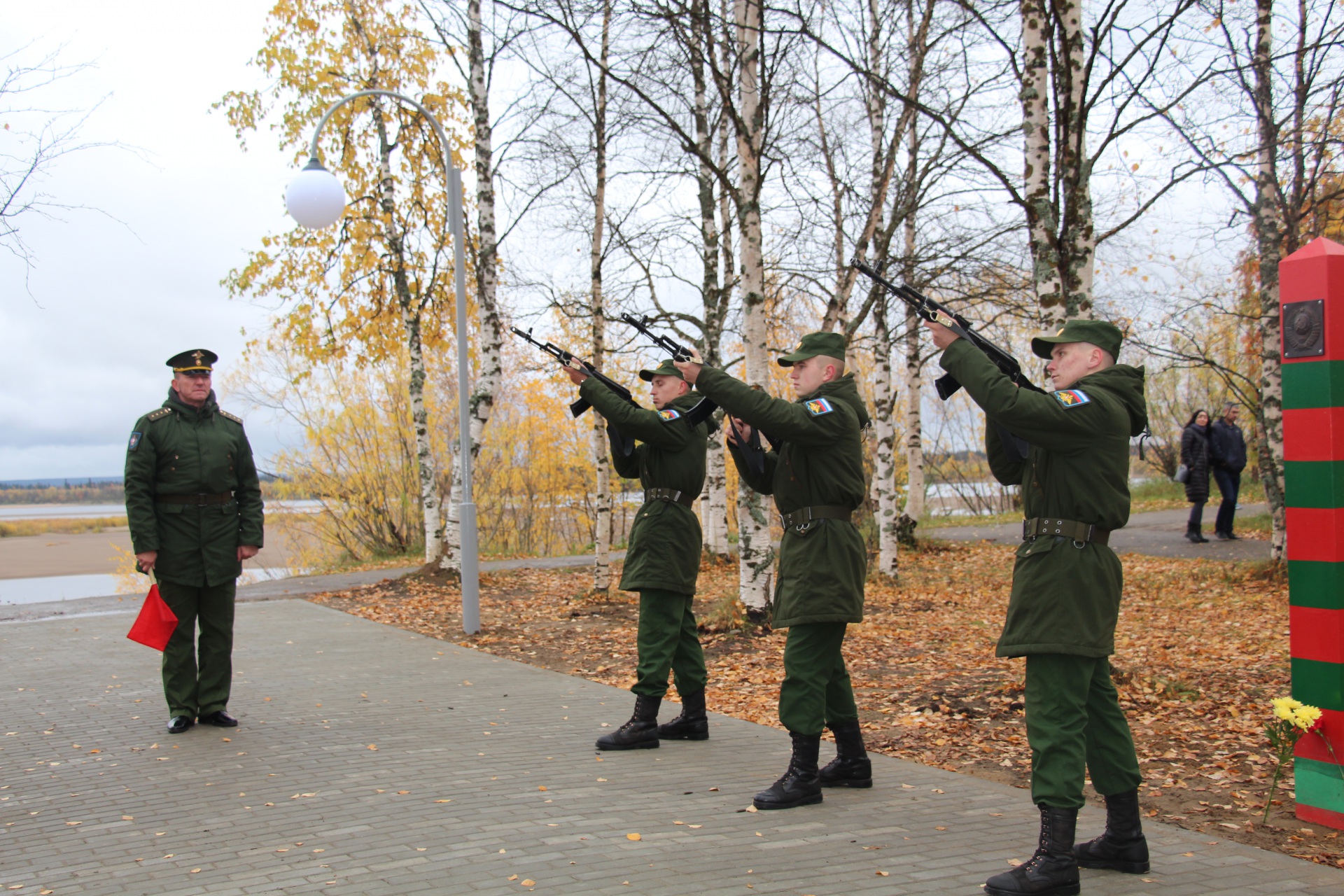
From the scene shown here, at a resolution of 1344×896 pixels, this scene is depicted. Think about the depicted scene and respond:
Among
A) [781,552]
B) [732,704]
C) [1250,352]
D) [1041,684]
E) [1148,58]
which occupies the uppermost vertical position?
[1148,58]

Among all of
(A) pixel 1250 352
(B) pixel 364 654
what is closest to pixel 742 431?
(B) pixel 364 654

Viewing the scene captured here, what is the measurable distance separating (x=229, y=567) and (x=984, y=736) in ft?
16.3

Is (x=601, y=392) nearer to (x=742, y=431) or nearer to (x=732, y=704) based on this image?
(x=742, y=431)

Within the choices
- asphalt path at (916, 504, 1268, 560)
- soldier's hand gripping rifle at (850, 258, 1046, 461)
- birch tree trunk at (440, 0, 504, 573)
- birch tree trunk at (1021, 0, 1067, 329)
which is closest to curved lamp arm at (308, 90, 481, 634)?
birch tree trunk at (440, 0, 504, 573)

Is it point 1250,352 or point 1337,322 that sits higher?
point 1250,352

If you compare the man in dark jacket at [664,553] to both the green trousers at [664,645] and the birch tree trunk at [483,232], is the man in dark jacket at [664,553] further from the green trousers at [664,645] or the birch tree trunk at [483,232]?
the birch tree trunk at [483,232]

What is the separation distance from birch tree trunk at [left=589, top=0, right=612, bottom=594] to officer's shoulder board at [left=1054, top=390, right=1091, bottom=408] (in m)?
9.97

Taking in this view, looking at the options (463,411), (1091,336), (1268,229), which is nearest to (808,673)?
(1091,336)

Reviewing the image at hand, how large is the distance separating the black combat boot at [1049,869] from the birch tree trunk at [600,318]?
32.2 feet

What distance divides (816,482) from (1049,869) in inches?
79.9

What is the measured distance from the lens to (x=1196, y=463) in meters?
16.6

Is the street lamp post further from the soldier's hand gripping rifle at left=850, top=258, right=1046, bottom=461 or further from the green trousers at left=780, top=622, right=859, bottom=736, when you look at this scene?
the soldier's hand gripping rifle at left=850, top=258, right=1046, bottom=461

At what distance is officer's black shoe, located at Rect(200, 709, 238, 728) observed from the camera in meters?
6.32

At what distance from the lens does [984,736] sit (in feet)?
19.7
